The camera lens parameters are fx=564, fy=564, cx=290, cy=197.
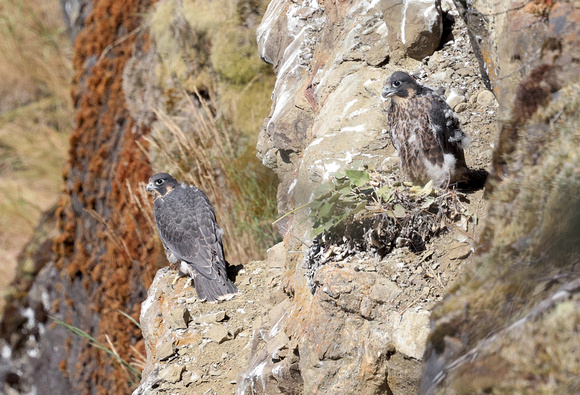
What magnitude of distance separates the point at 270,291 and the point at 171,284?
100cm

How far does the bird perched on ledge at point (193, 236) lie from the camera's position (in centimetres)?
326

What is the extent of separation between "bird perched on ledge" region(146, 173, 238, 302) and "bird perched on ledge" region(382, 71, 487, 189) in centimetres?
140

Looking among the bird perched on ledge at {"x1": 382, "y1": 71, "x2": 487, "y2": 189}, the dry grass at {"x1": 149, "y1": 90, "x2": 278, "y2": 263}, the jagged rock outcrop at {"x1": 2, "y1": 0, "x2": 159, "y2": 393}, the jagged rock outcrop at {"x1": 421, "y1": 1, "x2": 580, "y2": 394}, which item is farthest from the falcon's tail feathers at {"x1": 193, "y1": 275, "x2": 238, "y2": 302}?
the jagged rock outcrop at {"x1": 421, "y1": 1, "x2": 580, "y2": 394}

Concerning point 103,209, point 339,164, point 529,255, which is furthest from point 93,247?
point 529,255

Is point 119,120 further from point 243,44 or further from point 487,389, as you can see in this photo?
point 487,389

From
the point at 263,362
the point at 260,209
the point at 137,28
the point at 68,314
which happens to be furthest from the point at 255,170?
the point at 68,314

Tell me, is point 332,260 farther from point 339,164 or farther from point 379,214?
point 339,164

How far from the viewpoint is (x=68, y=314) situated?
608 centimetres

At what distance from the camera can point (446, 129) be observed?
7.54 feet

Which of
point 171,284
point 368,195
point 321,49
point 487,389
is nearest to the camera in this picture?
point 487,389

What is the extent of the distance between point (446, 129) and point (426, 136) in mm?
84

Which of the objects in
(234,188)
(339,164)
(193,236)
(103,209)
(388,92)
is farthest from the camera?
(103,209)

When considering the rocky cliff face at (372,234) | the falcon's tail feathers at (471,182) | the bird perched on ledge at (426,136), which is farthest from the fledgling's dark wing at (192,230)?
the falcon's tail feathers at (471,182)

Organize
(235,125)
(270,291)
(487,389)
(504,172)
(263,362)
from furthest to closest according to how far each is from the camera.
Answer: (235,125) < (270,291) < (263,362) < (504,172) < (487,389)
